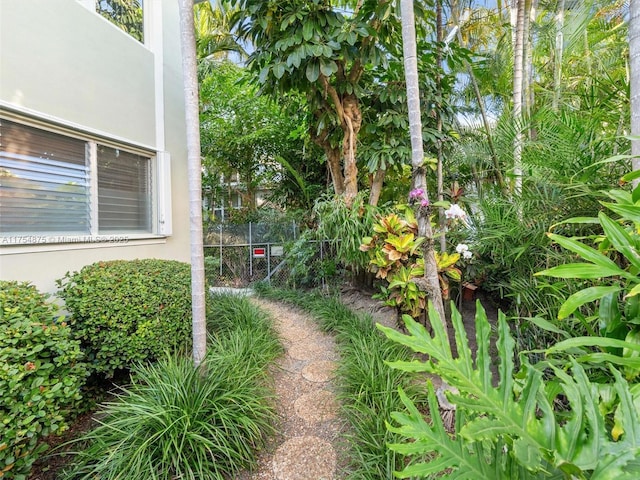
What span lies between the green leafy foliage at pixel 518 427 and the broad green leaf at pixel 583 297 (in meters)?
0.24

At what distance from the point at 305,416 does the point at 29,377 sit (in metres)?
1.91

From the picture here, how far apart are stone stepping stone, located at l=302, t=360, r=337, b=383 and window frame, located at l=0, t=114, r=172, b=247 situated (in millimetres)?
2719

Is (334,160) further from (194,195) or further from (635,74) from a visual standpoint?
(635,74)

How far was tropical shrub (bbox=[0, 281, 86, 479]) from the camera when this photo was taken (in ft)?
5.59

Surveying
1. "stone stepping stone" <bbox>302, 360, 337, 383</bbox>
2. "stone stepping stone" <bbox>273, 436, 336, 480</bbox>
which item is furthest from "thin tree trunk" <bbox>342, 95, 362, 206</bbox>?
"stone stepping stone" <bbox>273, 436, 336, 480</bbox>

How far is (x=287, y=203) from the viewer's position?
7.93 meters

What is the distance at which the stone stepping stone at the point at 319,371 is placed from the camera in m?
3.04

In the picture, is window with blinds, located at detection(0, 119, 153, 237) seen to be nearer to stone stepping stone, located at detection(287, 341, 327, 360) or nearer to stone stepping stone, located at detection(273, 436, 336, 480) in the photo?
stone stepping stone, located at detection(287, 341, 327, 360)

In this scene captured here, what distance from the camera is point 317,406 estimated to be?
2.63 metres

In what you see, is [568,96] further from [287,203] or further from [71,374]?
[287,203]

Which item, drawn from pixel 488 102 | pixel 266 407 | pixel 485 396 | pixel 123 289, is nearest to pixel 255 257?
pixel 123 289

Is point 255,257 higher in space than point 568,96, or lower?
lower

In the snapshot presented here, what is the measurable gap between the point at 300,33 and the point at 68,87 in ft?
8.53

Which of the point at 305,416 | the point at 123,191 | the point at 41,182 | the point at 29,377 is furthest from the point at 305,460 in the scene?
the point at 123,191
